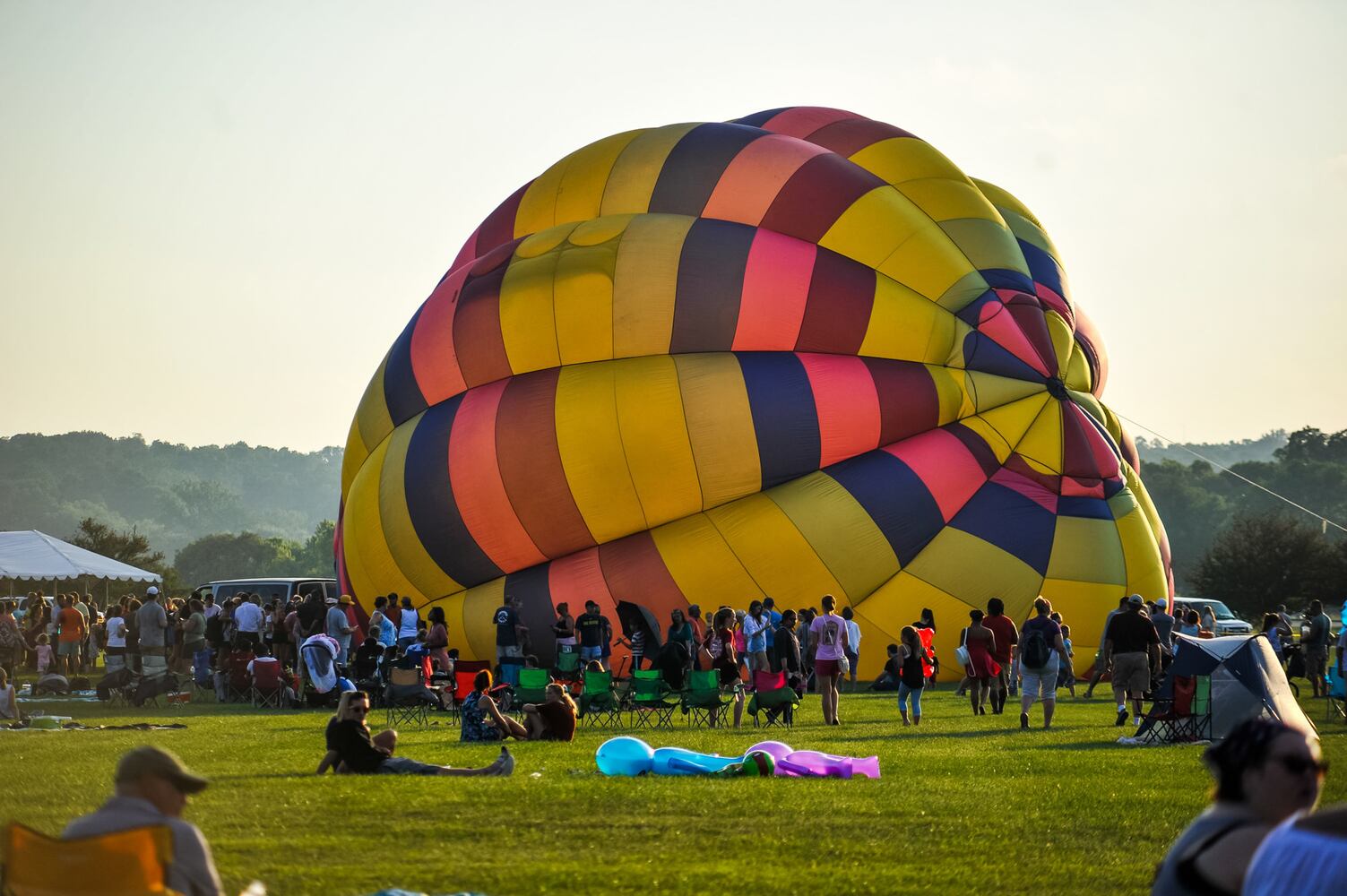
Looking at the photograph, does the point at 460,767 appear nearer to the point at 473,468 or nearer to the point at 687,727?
the point at 687,727

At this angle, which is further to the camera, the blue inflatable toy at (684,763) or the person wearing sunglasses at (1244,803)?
the blue inflatable toy at (684,763)

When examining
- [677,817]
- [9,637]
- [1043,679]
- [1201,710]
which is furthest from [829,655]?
[9,637]

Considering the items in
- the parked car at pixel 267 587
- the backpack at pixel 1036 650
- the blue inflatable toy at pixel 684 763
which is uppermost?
the parked car at pixel 267 587

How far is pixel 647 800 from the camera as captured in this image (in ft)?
34.2

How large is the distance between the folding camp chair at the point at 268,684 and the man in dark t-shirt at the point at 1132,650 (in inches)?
434

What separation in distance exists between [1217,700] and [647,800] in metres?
6.90

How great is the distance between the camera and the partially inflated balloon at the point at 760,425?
20.5 metres

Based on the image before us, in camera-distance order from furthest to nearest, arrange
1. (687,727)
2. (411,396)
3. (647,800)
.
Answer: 1. (411,396)
2. (687,727)
3. (647,800)

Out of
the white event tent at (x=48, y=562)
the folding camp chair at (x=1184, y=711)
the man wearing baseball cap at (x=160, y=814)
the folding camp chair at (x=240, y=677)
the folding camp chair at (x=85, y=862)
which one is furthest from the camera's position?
the white event tent at (x=48, y=562)

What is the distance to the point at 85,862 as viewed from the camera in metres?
4.80

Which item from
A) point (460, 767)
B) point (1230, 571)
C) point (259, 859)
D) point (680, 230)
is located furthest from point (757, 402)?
point (1230, 571)

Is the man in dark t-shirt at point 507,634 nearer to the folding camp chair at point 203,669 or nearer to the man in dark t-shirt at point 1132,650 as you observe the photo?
the folding camp chair at point 203,669

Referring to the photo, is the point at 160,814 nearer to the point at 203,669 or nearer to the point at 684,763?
the point at 684,763

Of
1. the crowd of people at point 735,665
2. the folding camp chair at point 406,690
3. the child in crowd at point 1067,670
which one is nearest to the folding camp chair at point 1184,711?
the crowd of people at point 735,665
